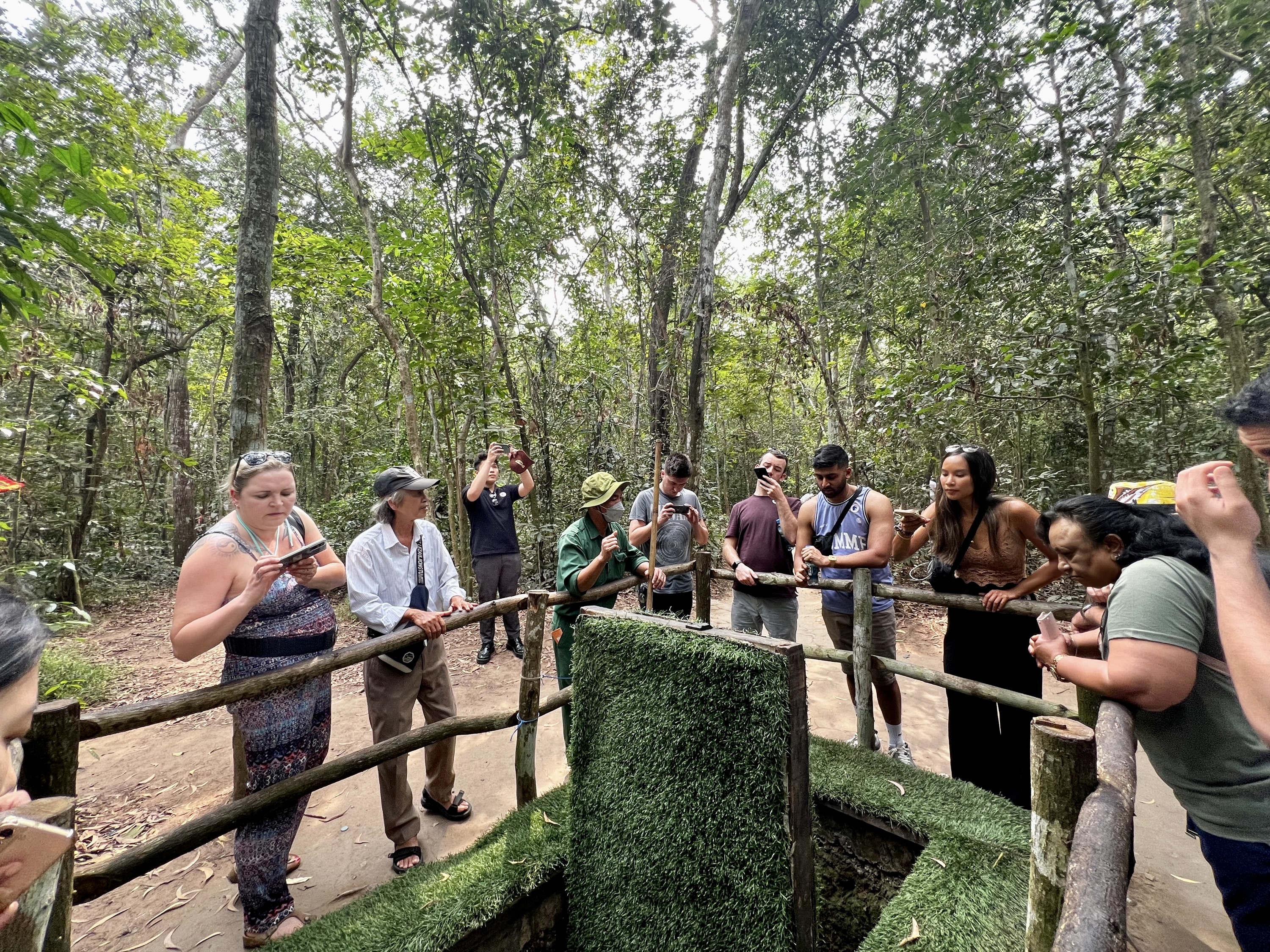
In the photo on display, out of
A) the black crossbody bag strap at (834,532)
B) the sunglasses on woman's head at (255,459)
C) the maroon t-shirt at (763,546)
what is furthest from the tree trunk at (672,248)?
the sunglasses on woman's head at (255,459)

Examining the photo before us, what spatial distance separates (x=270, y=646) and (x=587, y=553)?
5.28 feet

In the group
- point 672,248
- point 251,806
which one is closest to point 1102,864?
point 251,806

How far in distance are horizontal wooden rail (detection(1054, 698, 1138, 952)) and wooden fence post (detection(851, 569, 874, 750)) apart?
6.00 ft

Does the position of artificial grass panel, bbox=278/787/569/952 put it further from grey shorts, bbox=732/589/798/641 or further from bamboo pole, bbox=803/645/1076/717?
grey shorts, bbox=732/589/798/641

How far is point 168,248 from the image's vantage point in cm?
739

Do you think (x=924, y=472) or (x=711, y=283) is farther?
(x=924, y=472)

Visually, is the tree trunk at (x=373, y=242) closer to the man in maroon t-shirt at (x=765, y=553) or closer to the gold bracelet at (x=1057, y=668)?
the man in maroon t-shirt at (x=765, y=553)

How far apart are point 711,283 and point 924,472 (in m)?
4.89

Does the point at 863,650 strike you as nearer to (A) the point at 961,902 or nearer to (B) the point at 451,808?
(A) the point at 961,902

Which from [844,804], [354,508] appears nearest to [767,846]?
[844,804]

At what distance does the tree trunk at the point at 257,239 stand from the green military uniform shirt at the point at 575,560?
200 centimetres

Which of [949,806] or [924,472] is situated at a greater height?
[924,472]

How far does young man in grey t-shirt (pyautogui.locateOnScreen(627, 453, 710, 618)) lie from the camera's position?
3814 mm

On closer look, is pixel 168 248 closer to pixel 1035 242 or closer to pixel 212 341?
pixel 212 341
